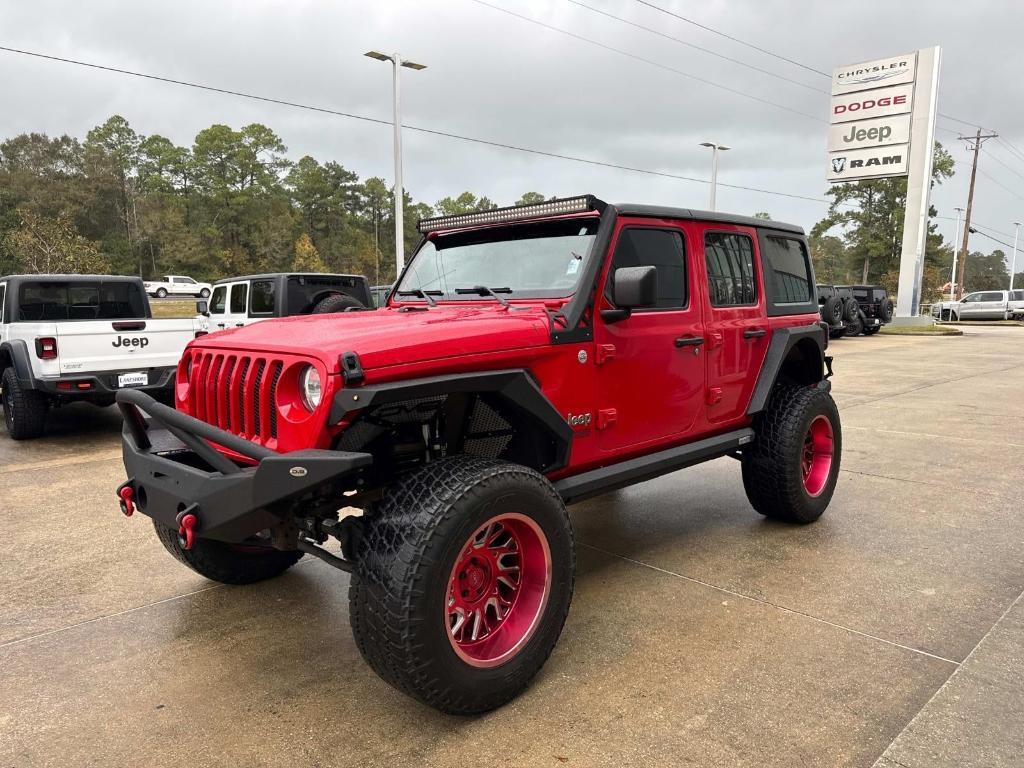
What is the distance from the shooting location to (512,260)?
3555mm

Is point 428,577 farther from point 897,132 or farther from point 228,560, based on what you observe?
point 897,132

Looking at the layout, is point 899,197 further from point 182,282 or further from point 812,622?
point 812,622

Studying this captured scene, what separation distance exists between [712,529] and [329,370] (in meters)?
3.12

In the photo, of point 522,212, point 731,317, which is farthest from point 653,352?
point 522,212

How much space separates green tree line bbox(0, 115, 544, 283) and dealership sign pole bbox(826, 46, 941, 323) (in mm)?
28003

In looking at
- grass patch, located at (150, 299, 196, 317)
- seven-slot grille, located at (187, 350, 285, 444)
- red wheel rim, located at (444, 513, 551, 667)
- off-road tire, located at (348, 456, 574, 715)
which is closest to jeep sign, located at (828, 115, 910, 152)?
grass patch, located at (150, 299, 196, 317)

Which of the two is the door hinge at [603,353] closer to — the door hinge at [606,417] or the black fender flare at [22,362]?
the door hinge at [606,417]

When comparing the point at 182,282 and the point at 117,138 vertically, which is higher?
the point at 117,138

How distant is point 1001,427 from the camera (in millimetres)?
7750

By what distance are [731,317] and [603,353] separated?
48.3 inches

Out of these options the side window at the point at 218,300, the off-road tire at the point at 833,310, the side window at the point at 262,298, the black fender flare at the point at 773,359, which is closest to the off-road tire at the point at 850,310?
the off-road tire at the point at 833,310

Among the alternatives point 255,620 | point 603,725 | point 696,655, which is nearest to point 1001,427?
point 696,655

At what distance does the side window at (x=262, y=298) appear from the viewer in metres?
10.7

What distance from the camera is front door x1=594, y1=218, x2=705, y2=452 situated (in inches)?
129
